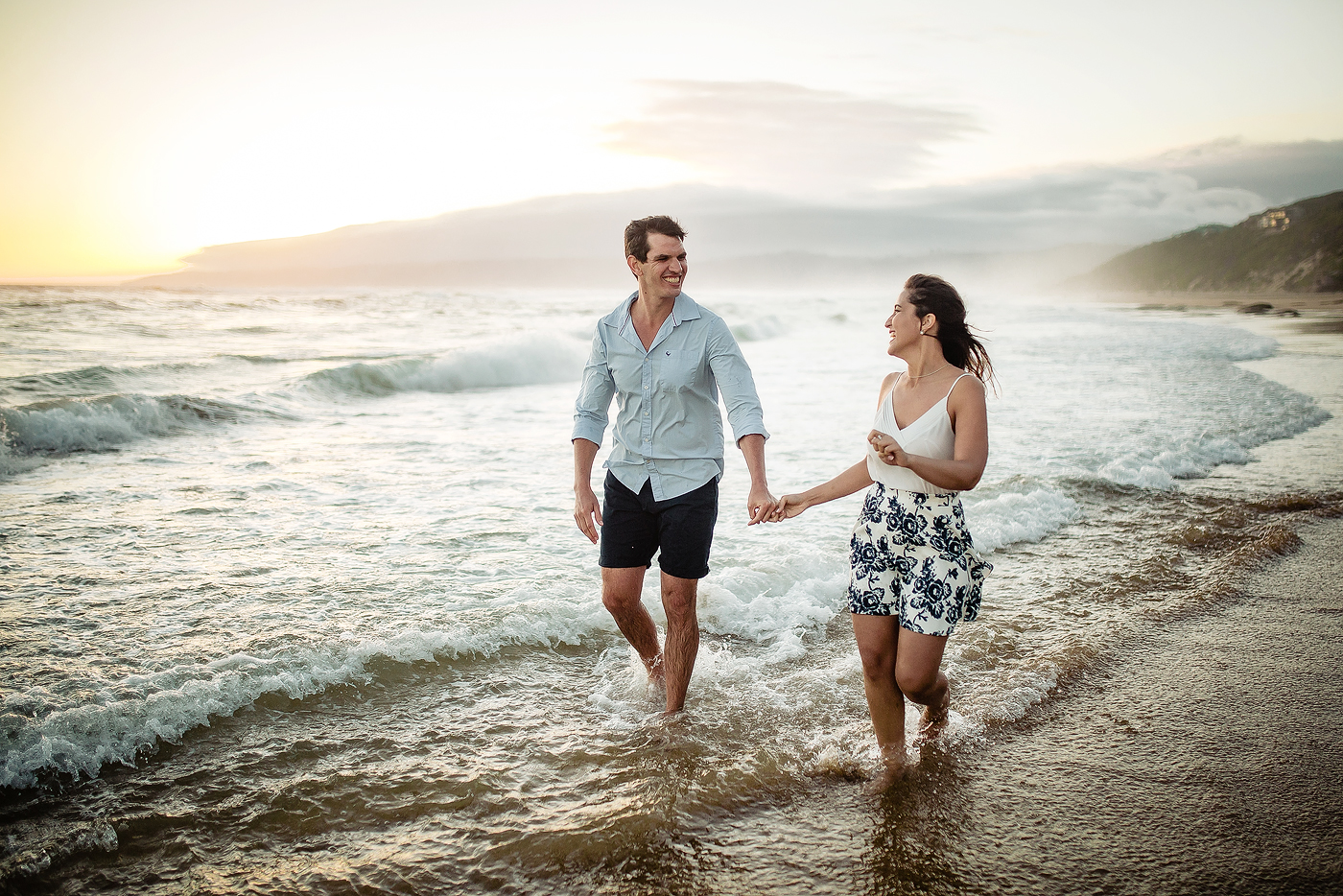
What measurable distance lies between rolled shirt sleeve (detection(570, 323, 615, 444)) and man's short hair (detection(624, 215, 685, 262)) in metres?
0.43

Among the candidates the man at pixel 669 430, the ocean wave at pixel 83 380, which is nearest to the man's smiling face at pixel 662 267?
the man at pixel 669 430

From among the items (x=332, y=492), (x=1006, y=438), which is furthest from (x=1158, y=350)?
(x=332, y=492)

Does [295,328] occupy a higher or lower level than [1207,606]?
higher

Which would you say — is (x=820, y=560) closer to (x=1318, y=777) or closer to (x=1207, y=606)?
(x=1207, y=606)

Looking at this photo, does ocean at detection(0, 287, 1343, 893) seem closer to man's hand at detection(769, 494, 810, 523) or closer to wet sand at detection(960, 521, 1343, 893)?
wet sand at detection(960, 521, 1343, 893)

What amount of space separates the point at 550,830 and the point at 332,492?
628 cm

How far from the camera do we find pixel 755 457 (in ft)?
12.0

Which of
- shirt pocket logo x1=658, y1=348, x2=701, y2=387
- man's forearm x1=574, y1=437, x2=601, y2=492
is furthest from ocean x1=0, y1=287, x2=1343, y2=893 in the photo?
shirt pocket logo x1=658, y1=348, x2=701, y2=387

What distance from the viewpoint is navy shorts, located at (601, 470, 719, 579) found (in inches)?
148

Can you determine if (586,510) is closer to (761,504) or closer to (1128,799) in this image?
(761,504)

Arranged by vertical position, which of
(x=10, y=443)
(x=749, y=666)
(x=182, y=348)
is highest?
(x=182, y=348)

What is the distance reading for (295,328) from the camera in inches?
1182

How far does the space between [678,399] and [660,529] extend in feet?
2.05

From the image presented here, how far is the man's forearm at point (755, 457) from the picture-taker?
11.9 feet
